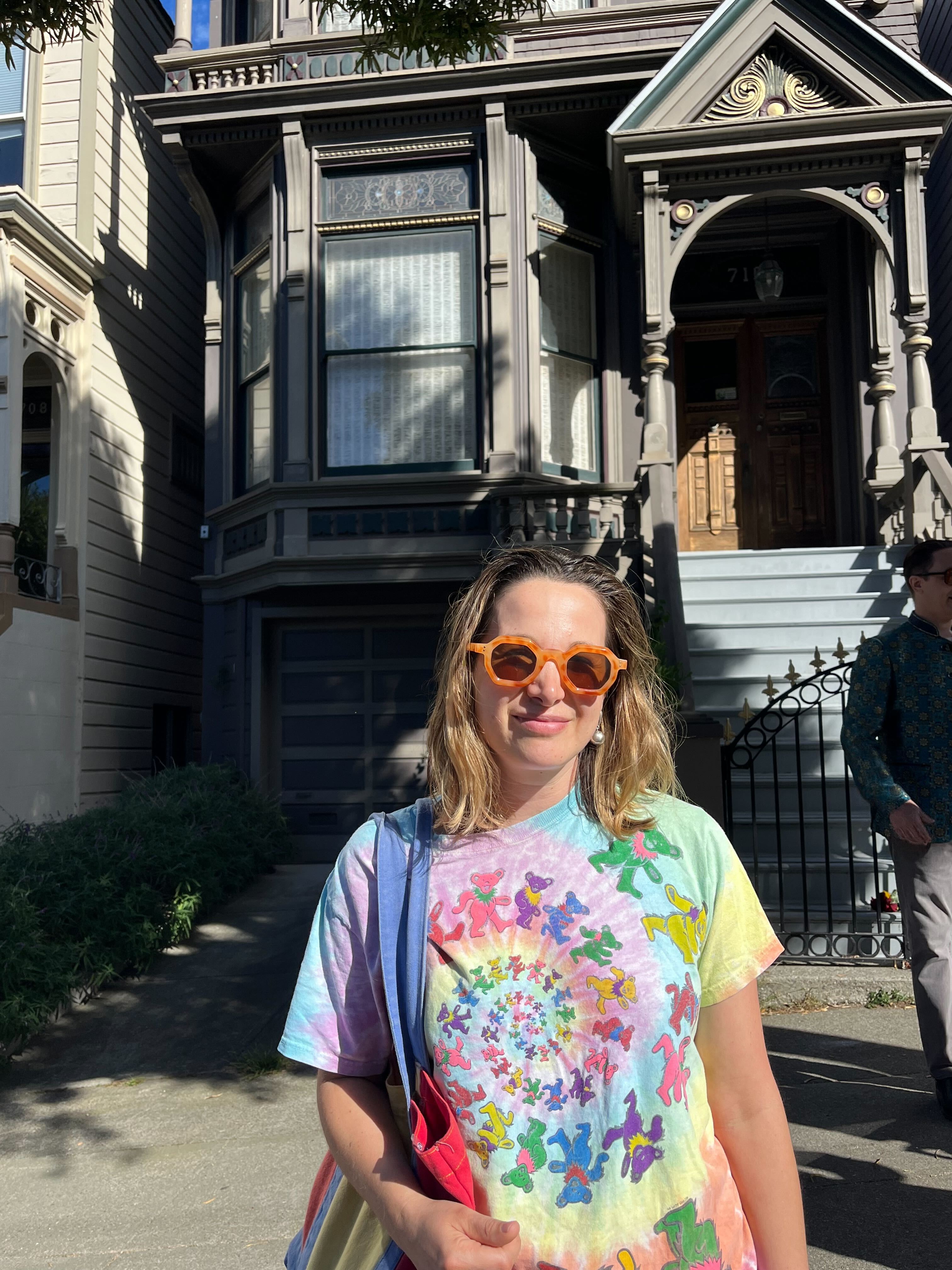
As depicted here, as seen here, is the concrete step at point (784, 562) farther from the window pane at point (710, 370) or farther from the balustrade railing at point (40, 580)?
the balustrade railing at point (40, 580)

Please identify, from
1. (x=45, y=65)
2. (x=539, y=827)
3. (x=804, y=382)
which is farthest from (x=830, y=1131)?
(x=45, y=65)

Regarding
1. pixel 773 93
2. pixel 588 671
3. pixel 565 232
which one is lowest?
pixel 588 671

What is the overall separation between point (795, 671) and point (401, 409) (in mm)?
5292

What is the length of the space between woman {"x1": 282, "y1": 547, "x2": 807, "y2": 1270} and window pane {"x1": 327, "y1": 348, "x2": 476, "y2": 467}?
9151 mm

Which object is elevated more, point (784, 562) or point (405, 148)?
point (405, 148)

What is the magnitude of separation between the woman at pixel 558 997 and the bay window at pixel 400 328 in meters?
9.14

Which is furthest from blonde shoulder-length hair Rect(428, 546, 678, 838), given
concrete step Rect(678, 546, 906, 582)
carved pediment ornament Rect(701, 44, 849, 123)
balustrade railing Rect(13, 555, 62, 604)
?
balustrade railing Rect(13, 555, 62, 604)

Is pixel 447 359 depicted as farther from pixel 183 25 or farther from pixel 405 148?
pixel 183 25

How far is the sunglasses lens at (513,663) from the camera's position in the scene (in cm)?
175

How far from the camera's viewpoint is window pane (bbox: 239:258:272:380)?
11734mm

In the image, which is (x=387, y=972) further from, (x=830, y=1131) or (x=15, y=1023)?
(x=15, y=1023)

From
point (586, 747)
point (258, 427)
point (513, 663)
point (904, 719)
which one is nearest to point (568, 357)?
point (258, 427)

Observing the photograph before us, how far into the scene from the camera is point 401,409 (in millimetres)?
10961

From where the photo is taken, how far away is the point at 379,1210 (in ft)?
5.01
